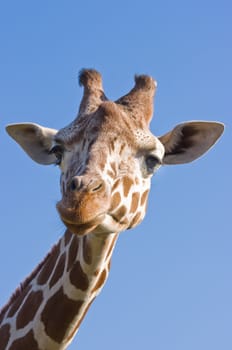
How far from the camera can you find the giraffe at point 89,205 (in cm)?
623

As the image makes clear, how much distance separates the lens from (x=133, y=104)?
7.30 metres

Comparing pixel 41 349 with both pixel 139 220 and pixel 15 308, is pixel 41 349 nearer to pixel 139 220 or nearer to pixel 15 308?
pixel 15 308

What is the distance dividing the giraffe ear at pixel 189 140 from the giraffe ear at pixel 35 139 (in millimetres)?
1158

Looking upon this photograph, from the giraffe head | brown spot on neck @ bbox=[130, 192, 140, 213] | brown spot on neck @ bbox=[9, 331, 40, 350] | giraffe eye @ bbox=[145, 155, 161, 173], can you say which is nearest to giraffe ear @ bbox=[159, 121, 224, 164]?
the giraffe head

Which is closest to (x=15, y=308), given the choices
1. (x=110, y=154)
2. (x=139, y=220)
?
(x=139, y=220)

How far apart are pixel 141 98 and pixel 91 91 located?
1.63ft

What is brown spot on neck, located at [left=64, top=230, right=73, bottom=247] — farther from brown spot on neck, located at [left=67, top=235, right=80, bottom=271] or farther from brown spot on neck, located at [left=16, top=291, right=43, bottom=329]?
brown spot on neck, located at [left=16, top=291, right=43, bottom=329]

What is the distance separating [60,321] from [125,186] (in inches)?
51.3

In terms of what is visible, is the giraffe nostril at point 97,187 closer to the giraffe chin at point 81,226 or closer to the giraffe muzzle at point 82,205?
the giraffe muzzle at point 82,205

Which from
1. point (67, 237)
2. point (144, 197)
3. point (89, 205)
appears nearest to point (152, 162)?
point (144, 197)

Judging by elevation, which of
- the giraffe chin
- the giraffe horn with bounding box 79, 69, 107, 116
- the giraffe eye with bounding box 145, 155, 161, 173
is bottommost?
the giraffe chin

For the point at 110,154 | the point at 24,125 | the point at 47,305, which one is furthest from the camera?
the point at 24,125

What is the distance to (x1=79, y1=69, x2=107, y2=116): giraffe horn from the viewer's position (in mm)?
7188

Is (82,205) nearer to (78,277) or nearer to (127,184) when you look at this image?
(127,184)
